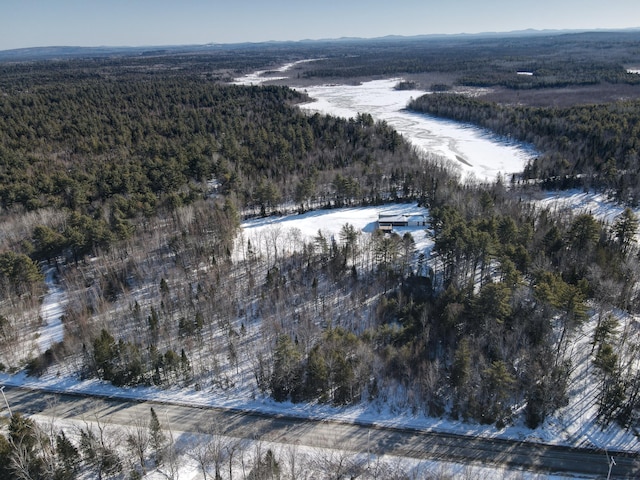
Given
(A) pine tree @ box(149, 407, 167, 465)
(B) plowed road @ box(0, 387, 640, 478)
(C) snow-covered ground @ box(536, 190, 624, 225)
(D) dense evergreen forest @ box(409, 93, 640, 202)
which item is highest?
(D) dense evergreen forest @ box(409, 93, 640, 202)

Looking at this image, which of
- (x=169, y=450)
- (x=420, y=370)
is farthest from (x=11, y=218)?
(x=420, y=370)

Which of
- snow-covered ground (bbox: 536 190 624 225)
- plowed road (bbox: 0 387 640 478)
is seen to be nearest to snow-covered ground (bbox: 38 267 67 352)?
plowed road (bbox: 0 387 640 478)

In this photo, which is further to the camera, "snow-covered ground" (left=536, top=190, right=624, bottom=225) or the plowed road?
"snow-covered ground" (left=536, top=190, right=624, bottom=225)

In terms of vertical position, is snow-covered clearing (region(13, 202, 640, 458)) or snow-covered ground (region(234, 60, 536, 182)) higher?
snow-covered ground (region(234, 60, 536, 182))

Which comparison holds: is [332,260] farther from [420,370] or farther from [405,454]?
[405,454]

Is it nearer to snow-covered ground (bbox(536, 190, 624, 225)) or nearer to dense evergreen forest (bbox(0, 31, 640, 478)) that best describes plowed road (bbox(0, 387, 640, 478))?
dense evergreen forest (bbox(0, 31, 640, 478))

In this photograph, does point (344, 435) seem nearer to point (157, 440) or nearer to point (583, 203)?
point (157, 440)

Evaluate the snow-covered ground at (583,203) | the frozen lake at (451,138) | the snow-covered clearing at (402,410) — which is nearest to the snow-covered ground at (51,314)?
the snow-covered clearing at (402,410)

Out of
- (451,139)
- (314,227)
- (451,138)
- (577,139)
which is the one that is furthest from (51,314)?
(577,139)
